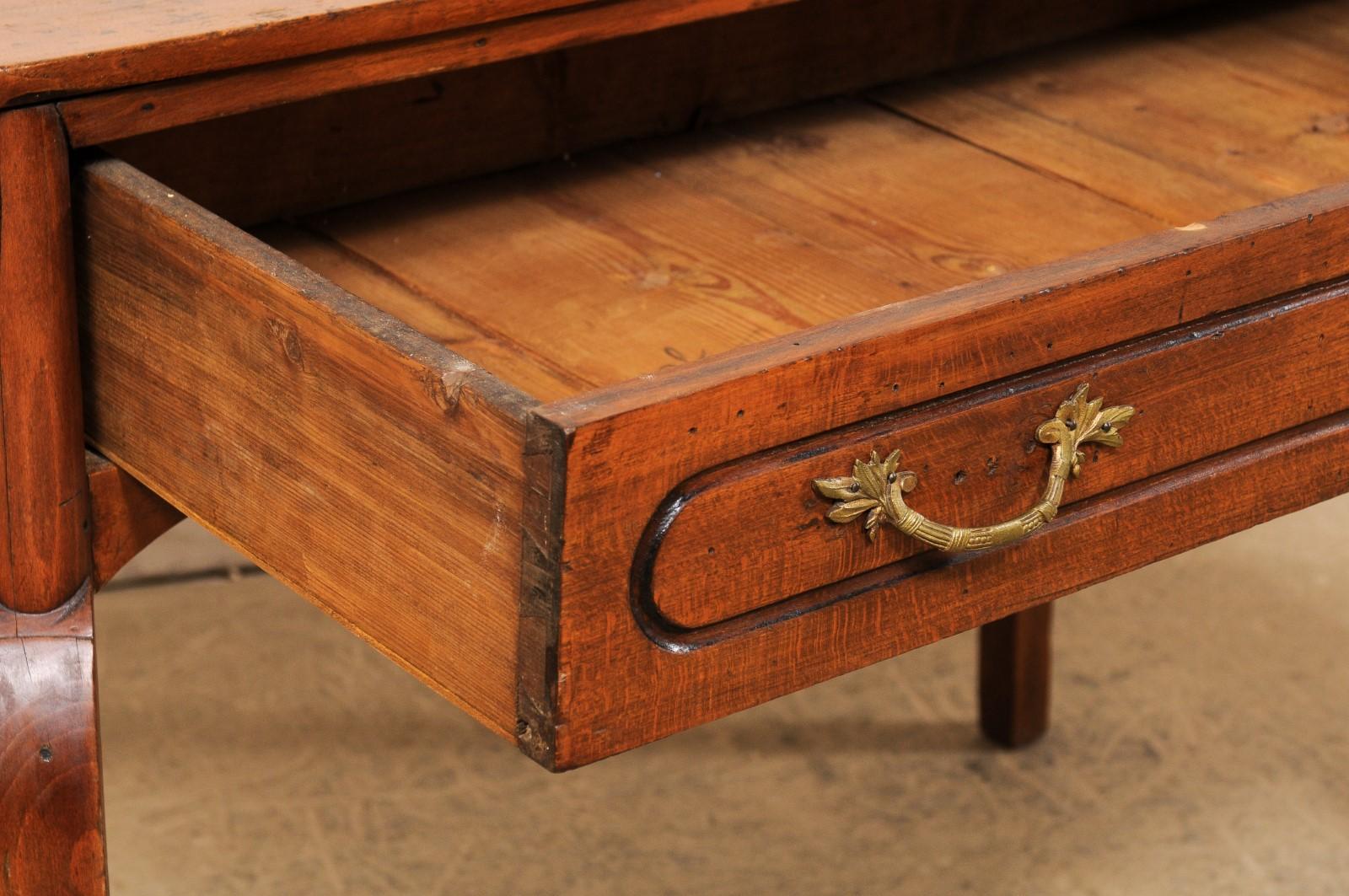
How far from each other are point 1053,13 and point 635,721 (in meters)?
0.78

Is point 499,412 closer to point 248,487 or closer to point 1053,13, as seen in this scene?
point 248,487

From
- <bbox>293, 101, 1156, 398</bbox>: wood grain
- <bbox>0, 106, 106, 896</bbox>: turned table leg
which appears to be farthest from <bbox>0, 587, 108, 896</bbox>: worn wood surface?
<bbox>293, 101, 1156, 398</bbox>: wood grain

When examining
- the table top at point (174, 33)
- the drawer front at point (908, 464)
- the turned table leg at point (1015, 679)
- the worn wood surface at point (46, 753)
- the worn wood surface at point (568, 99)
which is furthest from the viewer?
the turned table leg at point (1015, 679)

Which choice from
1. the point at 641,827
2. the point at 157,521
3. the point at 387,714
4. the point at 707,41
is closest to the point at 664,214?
the point at 707,41

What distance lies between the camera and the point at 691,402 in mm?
654

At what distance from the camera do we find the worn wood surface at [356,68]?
2.60ft

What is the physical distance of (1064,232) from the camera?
3.39 feet

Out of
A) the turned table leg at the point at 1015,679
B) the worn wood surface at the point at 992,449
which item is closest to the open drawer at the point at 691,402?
the worn wood surface at the point at 992,449

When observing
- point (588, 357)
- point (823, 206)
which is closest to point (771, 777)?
point (823, 206)

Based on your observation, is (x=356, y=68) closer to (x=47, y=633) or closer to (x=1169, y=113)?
(x=47, y=633)

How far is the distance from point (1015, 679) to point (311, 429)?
952mm

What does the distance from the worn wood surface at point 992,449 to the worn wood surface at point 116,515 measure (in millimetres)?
314

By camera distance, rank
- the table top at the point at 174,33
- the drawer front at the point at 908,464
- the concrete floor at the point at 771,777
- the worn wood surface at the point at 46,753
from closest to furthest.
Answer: the drawer front at the point at 908,464, the table top at the point at 174,33, the worn wood surface at the point at 46,753, the concrete floor at the point at 771,777

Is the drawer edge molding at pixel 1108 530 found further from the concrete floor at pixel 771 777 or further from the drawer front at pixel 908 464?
the concrete floor at pixel 771 777
